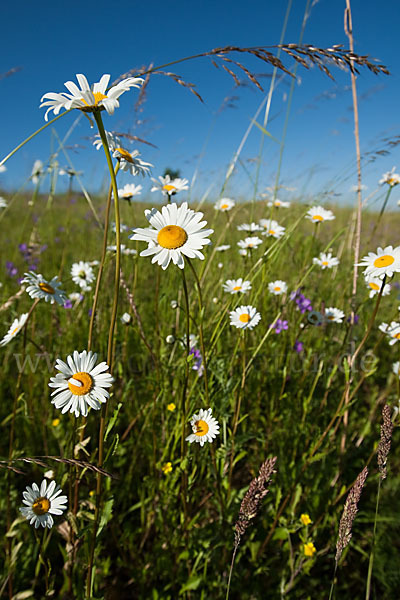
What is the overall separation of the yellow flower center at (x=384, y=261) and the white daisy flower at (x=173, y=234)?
540 millimetres

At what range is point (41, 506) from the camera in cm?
78

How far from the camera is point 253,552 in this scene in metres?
1.19

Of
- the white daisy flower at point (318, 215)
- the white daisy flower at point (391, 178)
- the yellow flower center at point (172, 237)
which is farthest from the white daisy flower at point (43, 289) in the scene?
the white daisy flower at point (391, 178)

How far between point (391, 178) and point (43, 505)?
192 cm

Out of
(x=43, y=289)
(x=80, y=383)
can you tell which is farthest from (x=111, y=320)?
(x=43, y=289)

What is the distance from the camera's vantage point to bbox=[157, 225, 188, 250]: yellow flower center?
28.1 inches

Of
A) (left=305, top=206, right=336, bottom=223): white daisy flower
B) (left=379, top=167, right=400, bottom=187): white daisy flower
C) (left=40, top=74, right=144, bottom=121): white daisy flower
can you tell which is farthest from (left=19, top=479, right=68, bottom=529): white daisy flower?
(left=379, top=167, right=400, bottom=187): white daisy flower

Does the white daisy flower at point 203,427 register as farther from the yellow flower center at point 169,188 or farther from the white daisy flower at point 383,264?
the yellow flower center at point 169,188

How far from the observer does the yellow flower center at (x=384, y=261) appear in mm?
962

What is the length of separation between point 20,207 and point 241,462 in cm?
683

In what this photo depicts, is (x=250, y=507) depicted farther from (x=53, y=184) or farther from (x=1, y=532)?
(x=53, y=184)

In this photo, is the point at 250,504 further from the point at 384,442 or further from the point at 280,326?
the point at 280,326

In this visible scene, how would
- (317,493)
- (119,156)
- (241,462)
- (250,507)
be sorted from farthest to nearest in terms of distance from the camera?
1. (241,462)
2. (317,493)
3. (119,156)
4. (250,507)

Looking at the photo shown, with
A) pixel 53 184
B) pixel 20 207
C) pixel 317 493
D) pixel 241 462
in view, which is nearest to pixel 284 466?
pixel 317 493
